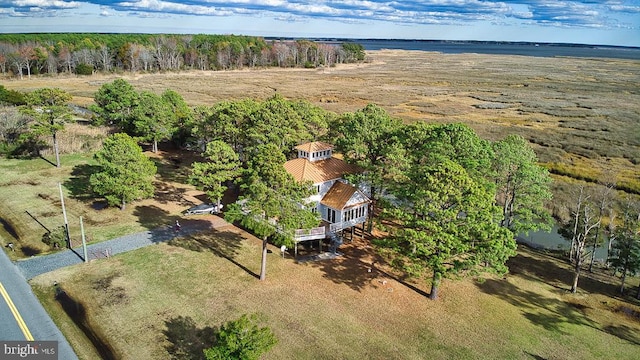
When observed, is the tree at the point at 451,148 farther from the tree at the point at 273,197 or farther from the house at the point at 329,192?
the tree at the point at 273,197

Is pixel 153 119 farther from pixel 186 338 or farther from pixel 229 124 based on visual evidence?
pixel 186 338

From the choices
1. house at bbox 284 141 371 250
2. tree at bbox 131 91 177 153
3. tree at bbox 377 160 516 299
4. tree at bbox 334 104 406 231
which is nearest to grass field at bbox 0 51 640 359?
house at bbox 284 141 371 250

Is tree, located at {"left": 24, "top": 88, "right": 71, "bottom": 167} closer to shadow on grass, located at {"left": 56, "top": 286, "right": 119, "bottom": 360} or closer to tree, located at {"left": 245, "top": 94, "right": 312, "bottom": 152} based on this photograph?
tree, located at {"left": 245, "top": 94, "right": 312, "bottom": 152}

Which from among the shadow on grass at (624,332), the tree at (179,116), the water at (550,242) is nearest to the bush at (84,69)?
the tree at (179,116)

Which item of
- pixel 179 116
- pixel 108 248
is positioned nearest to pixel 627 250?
pixel 108 248

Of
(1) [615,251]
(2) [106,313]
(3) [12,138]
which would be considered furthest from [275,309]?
(3) [12,138]

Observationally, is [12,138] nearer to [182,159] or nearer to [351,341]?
[182,159]
